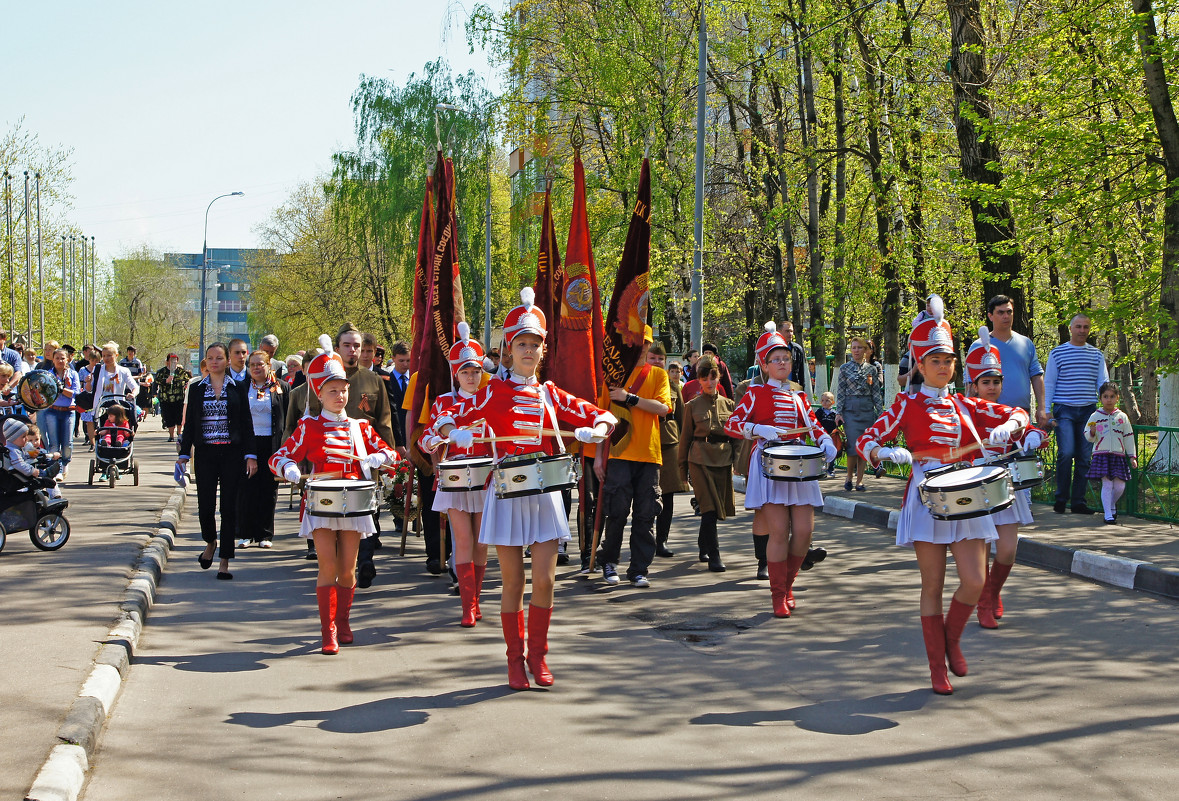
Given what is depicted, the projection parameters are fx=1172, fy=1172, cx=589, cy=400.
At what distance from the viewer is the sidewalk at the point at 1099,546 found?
9.98 metres

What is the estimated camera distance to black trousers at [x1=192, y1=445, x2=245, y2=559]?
1068 cm

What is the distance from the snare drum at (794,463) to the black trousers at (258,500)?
195 inches

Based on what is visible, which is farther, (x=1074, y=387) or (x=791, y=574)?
(x=1074, y=387)

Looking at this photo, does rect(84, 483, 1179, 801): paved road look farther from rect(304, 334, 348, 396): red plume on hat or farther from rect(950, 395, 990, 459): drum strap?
rect(304, 334, 348, 396): red plume on hat

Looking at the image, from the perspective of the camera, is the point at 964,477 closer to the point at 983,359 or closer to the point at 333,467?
the point at 983,359

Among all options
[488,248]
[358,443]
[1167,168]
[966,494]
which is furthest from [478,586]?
[488,248]

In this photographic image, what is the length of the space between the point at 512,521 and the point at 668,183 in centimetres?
2477

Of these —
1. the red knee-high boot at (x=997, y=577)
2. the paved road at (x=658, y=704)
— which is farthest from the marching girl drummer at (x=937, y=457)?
the red knee-high boot at (x=997, y=577)

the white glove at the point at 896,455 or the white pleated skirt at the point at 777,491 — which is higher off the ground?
the white glove at the point at 896,455

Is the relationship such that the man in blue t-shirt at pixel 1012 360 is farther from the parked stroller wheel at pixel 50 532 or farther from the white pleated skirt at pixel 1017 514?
the parked stroller wheel at pixel 50 532

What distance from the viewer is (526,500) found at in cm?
692

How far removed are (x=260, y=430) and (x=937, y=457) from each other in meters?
7.08

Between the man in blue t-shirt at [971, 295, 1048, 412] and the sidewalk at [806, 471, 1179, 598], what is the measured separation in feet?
4.87

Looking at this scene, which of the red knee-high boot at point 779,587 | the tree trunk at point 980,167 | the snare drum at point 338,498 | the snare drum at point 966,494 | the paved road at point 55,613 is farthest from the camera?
the tree trunk at point 980,167
